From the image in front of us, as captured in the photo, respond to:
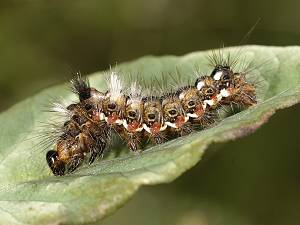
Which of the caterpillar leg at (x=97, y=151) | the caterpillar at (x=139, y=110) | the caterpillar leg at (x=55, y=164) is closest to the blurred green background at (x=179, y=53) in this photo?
the caterpillar at (x=139, y=110)

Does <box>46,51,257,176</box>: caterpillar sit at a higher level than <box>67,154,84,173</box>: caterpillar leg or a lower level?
higher

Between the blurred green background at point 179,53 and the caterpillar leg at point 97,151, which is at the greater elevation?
the blurred green background at point 179,53

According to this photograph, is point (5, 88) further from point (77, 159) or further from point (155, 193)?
point (77, 159)

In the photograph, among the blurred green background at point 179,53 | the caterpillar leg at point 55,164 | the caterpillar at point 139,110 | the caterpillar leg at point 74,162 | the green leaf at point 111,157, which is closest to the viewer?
the green leaf at point 111,157

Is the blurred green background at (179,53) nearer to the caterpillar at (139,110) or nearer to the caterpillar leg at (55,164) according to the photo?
the caterpillar at (139,110)

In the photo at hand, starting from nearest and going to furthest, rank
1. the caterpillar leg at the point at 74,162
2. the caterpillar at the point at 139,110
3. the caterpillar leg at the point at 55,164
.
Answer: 1. the caterpillar leg at the point at 55,164
2. the caterpillar leg at the point at 74,162
3. the caterpillar at the point at 139,110

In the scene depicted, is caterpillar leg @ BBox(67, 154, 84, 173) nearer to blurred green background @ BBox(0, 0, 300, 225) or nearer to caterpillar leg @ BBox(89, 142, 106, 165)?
caterpillar leg @ BBox(89, 142, 106, 165)

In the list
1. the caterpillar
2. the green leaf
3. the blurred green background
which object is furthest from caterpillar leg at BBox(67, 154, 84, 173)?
the blurred green background

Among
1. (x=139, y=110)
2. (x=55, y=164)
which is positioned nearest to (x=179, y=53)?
(x=139, y=110)
